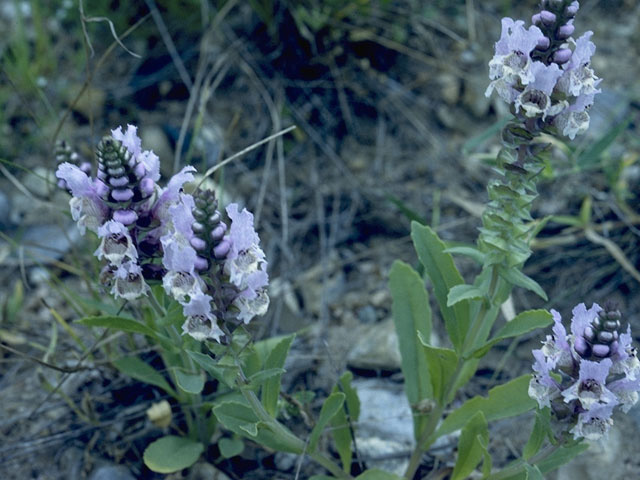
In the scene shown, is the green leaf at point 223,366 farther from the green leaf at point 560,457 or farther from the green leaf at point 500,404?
the green leaf at point 560,457

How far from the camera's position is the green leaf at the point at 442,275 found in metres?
3.42

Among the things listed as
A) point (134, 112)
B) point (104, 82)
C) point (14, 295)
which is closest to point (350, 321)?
point (14, 295)

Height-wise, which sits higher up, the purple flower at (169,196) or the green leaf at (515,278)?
the purple flower at (169,196)

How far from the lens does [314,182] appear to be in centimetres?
545

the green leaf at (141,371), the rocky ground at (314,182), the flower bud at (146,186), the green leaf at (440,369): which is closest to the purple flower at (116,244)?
the flower bud at (146,186)

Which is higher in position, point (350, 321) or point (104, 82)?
point (104, 82)

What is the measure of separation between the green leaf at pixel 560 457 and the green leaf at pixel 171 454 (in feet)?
5.14

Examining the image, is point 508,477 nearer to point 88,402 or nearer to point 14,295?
point 88,402

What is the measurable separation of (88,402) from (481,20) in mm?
4323

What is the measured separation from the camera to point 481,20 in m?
6.25

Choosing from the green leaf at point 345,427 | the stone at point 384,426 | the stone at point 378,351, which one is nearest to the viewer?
the green leaf at point 345,427

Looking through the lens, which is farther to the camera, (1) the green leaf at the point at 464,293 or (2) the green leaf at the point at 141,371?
(2) the green leaf at the point at 141,371

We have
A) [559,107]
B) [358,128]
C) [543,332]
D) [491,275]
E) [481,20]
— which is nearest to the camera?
[559,107]

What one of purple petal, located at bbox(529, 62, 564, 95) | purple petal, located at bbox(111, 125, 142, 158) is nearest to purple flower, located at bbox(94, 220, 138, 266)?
purple petal, located at bbox(111, 125, 142, 158)
